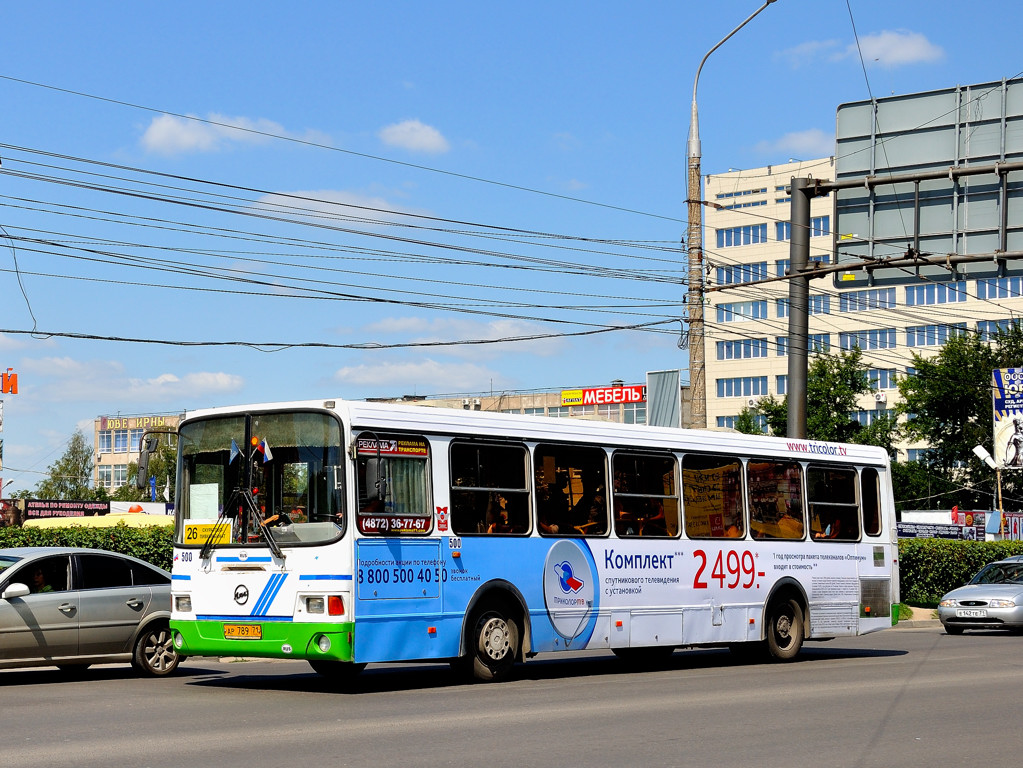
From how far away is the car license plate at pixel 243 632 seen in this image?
45.1 feet

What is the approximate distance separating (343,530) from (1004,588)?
1774 centimetres

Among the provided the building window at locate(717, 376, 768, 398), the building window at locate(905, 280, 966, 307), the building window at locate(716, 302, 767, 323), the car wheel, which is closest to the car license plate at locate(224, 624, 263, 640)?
the car wheel

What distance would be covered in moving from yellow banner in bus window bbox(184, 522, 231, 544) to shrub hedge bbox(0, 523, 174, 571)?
331 inches

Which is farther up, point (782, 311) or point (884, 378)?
point (782, 311)

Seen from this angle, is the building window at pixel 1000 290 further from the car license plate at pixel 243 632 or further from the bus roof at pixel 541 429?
the car license plate at pixel 243 632

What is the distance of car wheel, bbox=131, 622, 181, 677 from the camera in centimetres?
1590

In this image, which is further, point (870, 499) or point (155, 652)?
point (870, 499)

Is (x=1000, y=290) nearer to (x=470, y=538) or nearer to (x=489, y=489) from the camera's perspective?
(x=489, y=489)

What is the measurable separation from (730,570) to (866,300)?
87.0 meters

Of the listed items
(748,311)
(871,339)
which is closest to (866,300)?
(871,339)

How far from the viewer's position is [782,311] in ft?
364

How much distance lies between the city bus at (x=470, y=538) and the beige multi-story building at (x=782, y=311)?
8372cm

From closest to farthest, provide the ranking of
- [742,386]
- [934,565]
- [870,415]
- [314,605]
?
[314,605], [934,565], [870,415], [742,386]

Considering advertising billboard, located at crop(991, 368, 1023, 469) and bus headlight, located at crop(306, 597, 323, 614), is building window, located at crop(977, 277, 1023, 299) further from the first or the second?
bus headlight, located at crop(306, 597, 323, 614)
